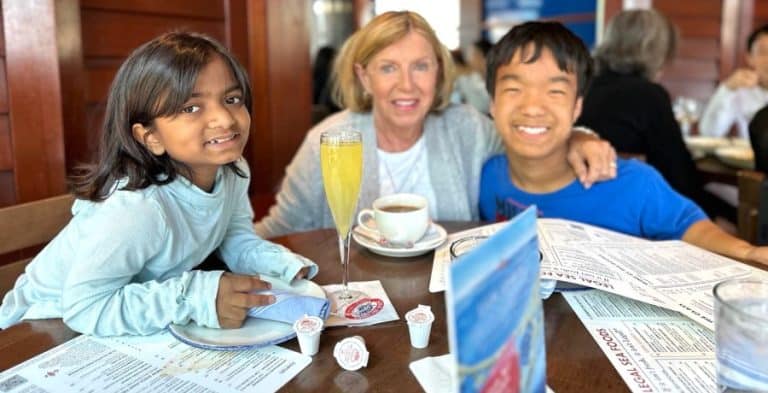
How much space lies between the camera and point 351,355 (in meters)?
0.81

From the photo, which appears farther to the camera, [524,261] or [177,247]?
[177,247]

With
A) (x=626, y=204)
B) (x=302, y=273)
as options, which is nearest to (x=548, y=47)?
(x=626, y=204)

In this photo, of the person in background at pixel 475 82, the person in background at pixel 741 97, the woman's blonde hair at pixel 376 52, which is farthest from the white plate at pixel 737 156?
the person in background at pixel 475 82

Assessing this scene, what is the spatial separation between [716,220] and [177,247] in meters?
2.88

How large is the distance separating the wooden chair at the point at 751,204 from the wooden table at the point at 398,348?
3.36ft

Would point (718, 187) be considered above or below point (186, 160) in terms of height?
below

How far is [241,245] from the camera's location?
3.98 feet

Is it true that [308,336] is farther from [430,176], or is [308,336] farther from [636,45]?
[636,45]

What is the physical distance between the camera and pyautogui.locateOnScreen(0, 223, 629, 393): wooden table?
77cm

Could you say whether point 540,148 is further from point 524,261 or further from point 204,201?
point 524,261

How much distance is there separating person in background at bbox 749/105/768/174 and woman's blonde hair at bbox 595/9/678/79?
52.6 inches

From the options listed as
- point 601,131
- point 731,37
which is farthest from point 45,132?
point 731,37

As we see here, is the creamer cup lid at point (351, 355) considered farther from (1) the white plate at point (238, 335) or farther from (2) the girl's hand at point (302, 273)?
(2) the girl's hand at point (302, 273)

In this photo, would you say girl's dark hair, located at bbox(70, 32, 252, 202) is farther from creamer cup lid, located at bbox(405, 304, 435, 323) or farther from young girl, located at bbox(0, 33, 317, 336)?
creamer cup lid, located at bbox(405, 304, 435, 323)
